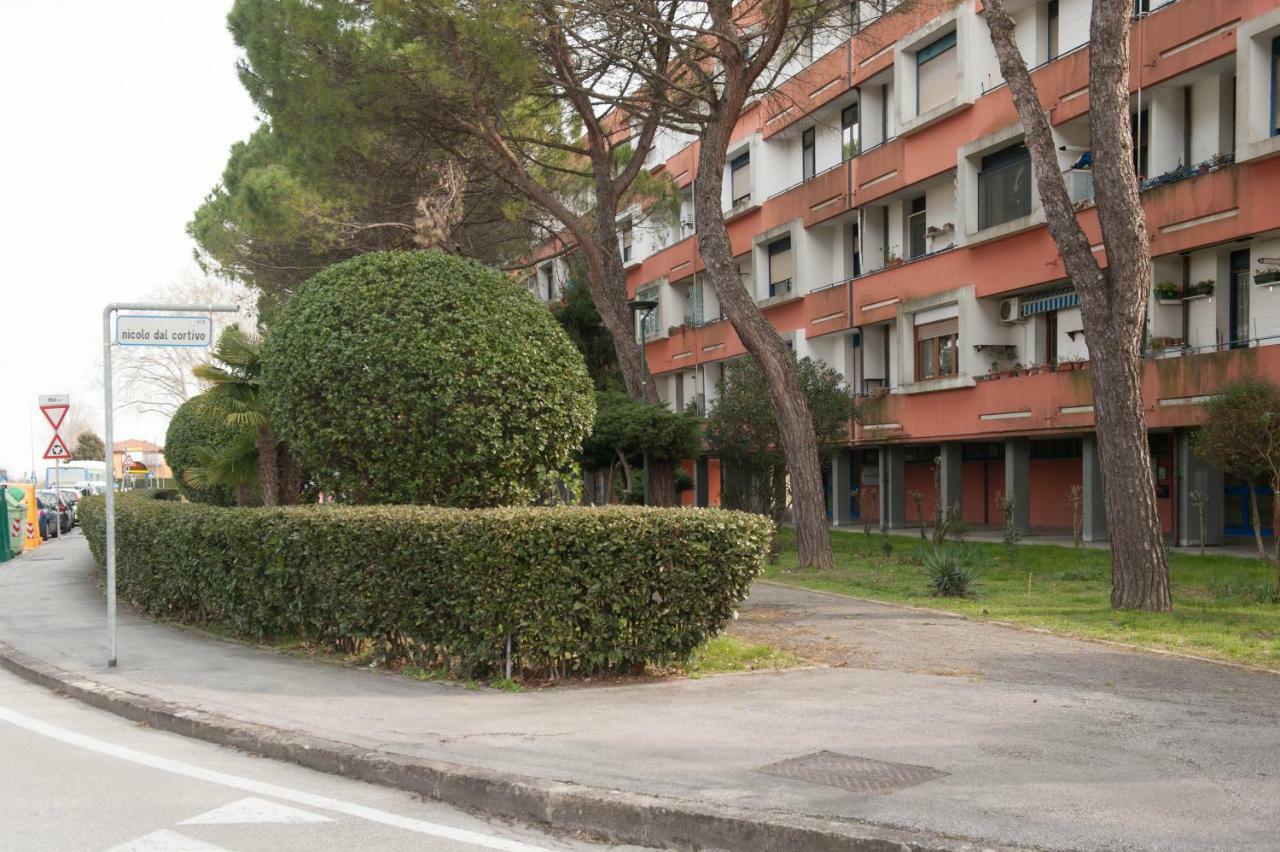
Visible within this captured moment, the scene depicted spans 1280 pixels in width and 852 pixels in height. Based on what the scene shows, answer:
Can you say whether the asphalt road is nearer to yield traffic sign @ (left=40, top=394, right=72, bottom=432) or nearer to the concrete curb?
the concrete curb

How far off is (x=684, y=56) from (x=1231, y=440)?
33.6 feet

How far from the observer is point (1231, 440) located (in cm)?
1619

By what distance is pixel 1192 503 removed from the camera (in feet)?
70.4

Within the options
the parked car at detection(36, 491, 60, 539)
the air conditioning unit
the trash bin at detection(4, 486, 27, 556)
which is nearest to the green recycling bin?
the trash bin at detection(4, 486, 27, 556)

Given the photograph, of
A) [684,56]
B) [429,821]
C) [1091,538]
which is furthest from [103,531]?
[1091,538]

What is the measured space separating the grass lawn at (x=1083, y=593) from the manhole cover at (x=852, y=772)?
15.8 feet

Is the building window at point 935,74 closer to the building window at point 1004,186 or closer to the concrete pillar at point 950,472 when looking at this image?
the building window at point 1004,186

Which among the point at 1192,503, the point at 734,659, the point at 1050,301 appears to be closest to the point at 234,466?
the point at 734,659

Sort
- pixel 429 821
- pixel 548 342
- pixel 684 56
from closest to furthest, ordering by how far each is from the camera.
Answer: pixel 429 821
pixel 548 342
pixel 684 56

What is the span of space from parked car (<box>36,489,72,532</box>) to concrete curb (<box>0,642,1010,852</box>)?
3194cm

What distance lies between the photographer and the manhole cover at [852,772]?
5691mm

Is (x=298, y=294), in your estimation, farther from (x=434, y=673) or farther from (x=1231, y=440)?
(x=1231, y=440)

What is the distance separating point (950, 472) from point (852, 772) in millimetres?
24039

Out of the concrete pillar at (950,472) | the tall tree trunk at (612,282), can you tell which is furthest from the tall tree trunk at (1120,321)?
the concrete pillar at (950,472)
